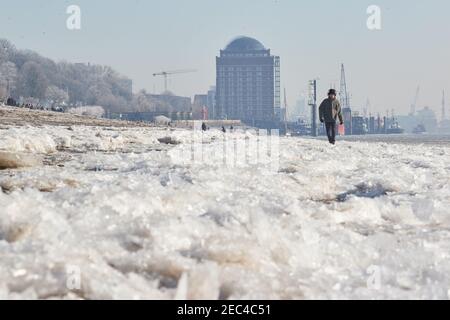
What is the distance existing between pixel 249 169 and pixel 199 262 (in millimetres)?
4397

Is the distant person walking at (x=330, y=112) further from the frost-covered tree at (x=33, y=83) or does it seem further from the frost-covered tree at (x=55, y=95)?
the frost-covered tree at (x=55, y=95)

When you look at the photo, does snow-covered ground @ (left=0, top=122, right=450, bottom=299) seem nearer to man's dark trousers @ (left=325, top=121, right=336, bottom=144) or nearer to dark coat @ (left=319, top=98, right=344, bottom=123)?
dark coat @ (left=319, top=98, right=344, bottom=123)

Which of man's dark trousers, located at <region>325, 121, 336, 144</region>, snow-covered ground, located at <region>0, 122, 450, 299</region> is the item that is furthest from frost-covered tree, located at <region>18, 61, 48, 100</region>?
snow-covered ground, located at <region>0, 122, 450, 299</region>

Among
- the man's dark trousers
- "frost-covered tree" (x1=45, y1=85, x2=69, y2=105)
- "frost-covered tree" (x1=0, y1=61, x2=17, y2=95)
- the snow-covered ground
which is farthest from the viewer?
"frost-covered tree" (x1=45, y1=85, x2=69, y2=105)

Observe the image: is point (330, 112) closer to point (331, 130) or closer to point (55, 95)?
point (331, 130)

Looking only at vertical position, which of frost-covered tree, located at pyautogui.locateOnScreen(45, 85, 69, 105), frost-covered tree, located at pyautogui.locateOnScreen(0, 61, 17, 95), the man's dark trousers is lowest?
the man's dark trousers

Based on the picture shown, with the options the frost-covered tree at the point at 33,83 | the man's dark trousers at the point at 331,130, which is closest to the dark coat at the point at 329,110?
the man's dark trousers at the point at 331,130

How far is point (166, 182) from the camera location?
19.1 feet

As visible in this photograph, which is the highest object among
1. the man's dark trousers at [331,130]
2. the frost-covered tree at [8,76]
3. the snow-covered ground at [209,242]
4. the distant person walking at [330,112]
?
the frost-covered tree at [8,76]

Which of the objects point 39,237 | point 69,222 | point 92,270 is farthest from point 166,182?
point 92,270

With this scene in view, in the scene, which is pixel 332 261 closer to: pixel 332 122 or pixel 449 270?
pixel 449 270

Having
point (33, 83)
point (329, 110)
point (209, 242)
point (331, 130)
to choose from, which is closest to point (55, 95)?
point (33, 83)

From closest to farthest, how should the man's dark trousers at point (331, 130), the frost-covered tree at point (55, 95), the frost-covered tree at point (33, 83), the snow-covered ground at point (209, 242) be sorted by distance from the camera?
the snow-covered ground at point (209, 242), the man's dark trousers at point (331, 130), the frost-covered tree at point (33, 83), the frost-covered tree at point (55, 95)

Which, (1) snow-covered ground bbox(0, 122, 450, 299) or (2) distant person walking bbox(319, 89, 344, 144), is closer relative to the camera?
(1) snow-covered ground bbox(0, 122, 450, 299)
